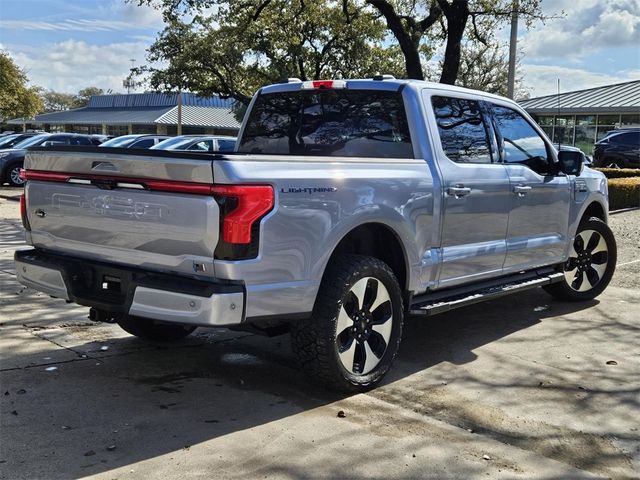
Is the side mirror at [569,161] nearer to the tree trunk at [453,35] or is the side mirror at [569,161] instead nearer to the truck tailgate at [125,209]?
the truck tailgate at [125,209]

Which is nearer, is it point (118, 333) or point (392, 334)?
point (392, 334)

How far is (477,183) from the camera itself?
Result: 5.24 metres

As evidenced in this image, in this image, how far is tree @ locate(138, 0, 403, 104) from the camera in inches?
904

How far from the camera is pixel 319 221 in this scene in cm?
396

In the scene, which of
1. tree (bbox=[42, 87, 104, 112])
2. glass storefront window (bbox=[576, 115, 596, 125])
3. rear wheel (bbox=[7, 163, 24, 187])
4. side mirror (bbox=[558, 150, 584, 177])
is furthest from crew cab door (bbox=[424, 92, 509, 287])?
tree (bbox=[42, 87, 104, 112])

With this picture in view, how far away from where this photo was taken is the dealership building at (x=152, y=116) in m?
57.5

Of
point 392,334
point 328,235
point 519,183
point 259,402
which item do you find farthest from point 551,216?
point 259,402

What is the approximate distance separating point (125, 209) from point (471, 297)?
8.94 feet

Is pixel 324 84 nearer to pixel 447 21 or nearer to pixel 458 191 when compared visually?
pixel 458 191

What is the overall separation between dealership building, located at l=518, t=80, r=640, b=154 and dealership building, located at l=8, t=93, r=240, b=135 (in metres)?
25.9

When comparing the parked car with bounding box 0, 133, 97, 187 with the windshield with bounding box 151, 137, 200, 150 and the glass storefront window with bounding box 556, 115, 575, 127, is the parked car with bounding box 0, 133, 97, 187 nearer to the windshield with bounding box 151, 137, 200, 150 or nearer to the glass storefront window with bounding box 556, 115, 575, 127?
the windshield with bounding box 151, 137, 200, 150

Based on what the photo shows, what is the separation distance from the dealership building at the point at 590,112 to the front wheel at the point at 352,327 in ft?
96.1

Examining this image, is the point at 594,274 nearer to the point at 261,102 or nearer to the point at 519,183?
the point at 519,183

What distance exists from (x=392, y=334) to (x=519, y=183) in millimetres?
1980
